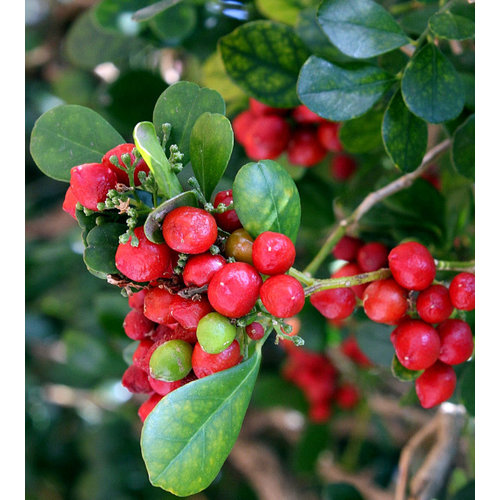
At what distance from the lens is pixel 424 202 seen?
0.82 metres

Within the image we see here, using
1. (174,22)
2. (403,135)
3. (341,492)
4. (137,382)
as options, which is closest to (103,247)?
(137,382)

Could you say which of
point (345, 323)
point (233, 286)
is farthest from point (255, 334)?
point (345, 323)

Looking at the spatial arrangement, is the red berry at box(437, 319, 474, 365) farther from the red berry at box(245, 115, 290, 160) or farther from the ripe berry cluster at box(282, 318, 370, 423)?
the ripe berry cluster at box(282, 318, 370, 423)

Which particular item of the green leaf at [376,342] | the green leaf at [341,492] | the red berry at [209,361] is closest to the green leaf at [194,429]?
the red berry at [209,361]

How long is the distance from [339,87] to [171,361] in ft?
1.16

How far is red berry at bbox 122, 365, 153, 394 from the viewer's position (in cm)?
56

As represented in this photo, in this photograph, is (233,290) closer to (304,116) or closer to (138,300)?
(138,300)

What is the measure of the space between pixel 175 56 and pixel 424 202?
0.79 meters

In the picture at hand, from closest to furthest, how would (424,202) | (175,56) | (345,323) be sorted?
(424,202) < (345,323) < (175,56)

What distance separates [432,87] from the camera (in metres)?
0.63

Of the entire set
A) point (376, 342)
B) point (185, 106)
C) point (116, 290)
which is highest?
point (185, 106)

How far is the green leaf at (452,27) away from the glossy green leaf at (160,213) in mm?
323

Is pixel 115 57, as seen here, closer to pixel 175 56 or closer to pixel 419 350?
pixel 175 56

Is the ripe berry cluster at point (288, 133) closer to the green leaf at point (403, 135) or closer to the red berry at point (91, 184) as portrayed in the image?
the green leaf at point (403, 135)
